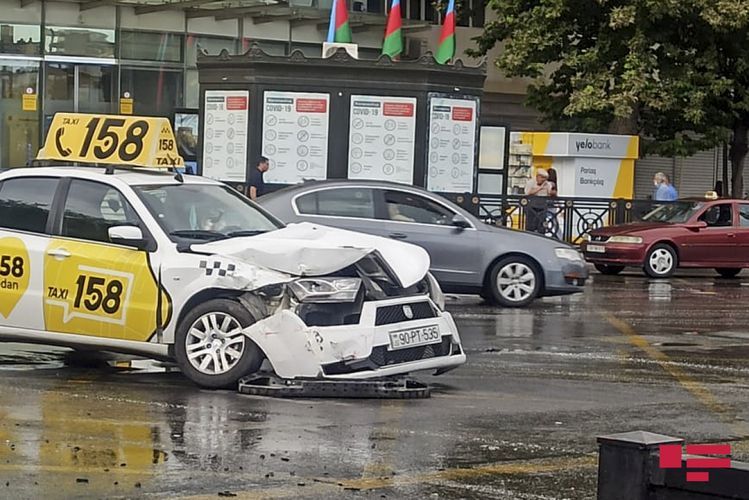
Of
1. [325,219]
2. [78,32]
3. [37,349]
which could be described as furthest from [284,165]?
[78,32]

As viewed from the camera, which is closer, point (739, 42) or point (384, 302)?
point (384, 302)

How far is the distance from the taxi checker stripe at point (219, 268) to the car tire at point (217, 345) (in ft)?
0.65

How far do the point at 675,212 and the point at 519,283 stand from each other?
302 inches

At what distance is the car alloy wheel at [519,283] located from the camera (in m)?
16.5

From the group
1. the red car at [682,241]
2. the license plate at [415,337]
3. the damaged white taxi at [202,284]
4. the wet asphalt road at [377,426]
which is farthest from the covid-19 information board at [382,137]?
the license plate at [415,337]

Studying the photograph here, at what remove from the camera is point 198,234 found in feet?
34.1

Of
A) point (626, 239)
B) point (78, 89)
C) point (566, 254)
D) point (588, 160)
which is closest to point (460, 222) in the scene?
point (566, 254)

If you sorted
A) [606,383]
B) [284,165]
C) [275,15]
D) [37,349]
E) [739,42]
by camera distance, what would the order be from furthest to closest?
1. [275,15]
2. [739,42]
3. [284,165]
4. [37,349]
5. [606,383]

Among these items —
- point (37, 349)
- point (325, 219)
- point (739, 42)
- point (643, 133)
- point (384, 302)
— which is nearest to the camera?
point (384, 302)

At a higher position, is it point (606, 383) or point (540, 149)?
point (540, 149)

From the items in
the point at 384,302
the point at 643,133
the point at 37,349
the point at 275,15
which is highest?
the point at 275,15

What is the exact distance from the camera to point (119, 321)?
1014 cm

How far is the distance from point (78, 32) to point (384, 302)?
90.1 ft

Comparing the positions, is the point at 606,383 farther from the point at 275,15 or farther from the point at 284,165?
the point at 275,15
